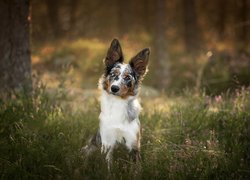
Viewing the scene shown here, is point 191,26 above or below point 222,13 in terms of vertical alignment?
below

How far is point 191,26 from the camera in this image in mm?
19422

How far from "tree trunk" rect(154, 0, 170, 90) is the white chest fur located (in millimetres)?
8922

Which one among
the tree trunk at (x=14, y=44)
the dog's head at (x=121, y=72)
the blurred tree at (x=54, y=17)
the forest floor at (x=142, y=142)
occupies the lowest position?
the forest floor at (x=142, y=142)

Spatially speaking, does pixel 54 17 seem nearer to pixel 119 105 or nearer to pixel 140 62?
pixel 140 62

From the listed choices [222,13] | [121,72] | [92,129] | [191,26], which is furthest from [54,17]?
[121,72]

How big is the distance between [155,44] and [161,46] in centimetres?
28

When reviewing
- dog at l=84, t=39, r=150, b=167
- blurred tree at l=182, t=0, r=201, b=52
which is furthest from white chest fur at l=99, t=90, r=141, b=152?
blurred tree at l=182, t=0, r=201, b=52

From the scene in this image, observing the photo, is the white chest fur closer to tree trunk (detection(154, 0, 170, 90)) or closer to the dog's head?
the dog's head

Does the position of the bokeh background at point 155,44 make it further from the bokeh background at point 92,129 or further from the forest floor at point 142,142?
the forest floor at point 142,142

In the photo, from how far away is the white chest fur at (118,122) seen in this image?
238 inches

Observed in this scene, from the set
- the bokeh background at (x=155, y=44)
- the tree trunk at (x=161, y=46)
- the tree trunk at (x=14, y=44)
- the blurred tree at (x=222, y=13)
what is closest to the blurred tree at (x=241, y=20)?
the bokeh background at (x=155, y=44)

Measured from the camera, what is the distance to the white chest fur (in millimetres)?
6051

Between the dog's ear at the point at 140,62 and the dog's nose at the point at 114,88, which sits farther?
the dog's ear at the point at 140,62

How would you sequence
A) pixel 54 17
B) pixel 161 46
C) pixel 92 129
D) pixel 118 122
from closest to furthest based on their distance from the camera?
pixel 118 122, pixel 92 129, pixel 161 46, pixel 54 17
